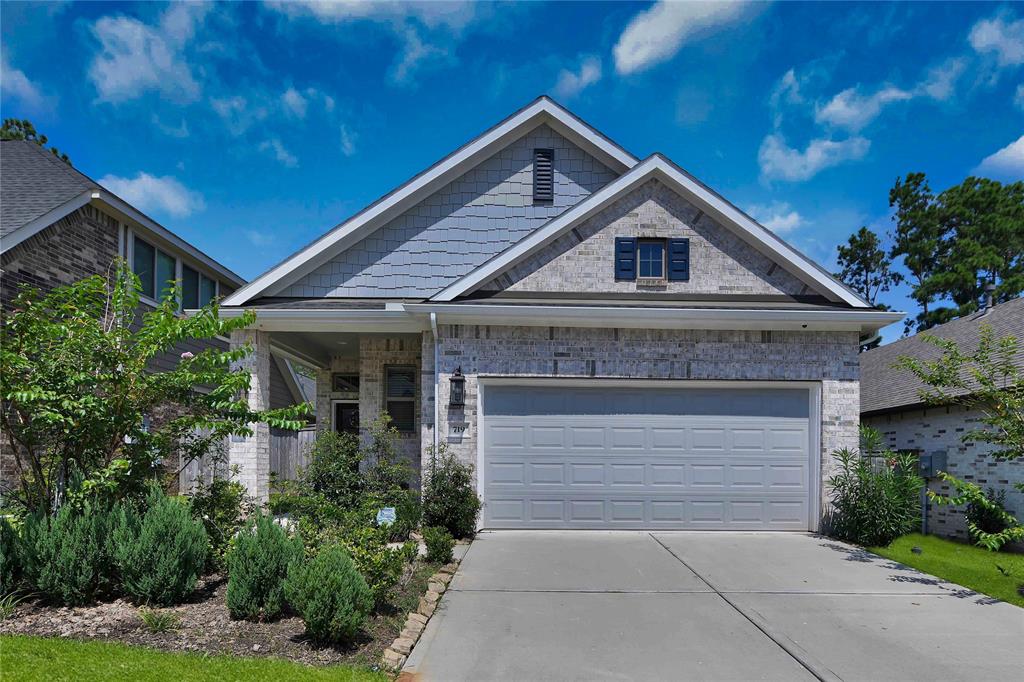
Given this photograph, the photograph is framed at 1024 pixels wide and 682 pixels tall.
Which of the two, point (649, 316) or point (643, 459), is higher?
point (649, 316)

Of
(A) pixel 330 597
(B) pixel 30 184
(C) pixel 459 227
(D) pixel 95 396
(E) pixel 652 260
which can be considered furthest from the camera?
(C) pixel 459 227

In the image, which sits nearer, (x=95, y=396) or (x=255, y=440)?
(x=95, y=396)

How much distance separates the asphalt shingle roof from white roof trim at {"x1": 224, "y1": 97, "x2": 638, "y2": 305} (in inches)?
164

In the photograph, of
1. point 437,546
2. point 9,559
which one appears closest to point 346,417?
point 437,546

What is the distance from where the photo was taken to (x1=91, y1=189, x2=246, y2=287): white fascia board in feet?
38.9

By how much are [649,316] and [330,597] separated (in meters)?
6.61

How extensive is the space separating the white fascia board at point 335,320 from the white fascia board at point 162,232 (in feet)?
13.4

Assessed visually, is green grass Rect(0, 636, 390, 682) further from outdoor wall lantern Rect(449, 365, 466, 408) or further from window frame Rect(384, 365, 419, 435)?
window frame Rect(384, 365, 419, 435)

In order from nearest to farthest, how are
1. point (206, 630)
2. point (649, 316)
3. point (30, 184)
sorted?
1. point (206, 630)
2. point (649, 316)
3. point (30, 184)

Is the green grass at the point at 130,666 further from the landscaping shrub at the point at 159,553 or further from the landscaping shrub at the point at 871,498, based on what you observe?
the landscaping shrub at the point at 871,498

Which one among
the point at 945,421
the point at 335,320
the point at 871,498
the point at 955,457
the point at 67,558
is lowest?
the point at 871,498

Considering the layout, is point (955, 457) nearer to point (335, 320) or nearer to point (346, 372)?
point (335, 320)

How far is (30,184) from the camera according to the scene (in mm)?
11812

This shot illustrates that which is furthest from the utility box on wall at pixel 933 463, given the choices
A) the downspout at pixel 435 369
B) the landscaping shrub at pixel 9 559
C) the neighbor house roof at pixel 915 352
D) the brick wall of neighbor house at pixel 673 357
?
the landscaping shrub at pixel 9 559
